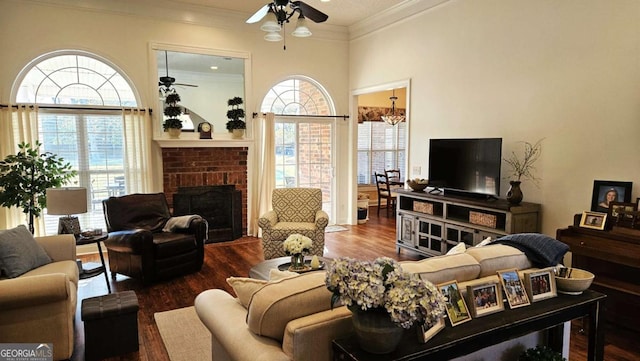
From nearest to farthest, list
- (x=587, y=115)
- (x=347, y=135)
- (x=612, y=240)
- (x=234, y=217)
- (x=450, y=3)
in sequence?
(x=612, y=240)
(x=587, y=115)
(x=450, y=3)
(x=234, y=217)
(x=347, y=135)

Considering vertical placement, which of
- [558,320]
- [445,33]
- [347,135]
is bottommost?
[558,320]

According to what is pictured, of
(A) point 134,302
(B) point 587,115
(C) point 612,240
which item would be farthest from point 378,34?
(A) point 134,302

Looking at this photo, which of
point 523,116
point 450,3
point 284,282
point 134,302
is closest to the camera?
point 284,282

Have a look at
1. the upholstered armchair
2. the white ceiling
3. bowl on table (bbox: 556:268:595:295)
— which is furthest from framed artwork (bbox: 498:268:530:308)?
the white ceiling

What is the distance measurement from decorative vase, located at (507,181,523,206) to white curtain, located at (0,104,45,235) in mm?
5740

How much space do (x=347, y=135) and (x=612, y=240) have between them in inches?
190

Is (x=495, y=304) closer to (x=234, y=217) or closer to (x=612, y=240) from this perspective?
(x=612, y=240)

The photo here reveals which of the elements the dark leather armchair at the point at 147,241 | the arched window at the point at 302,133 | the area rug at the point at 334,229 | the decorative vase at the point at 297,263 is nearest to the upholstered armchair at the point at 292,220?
the dark leather armchair at the point at 147,241

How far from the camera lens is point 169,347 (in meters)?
2.97

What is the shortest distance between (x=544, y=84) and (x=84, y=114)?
5.71 meters

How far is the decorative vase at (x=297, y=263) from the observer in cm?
344

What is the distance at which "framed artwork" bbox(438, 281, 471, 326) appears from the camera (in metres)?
1.77

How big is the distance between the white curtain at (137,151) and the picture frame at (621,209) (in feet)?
17.9

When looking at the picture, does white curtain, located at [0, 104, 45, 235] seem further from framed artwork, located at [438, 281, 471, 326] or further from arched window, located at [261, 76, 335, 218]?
framed artwork, located at [438, 281, 471, 326]
